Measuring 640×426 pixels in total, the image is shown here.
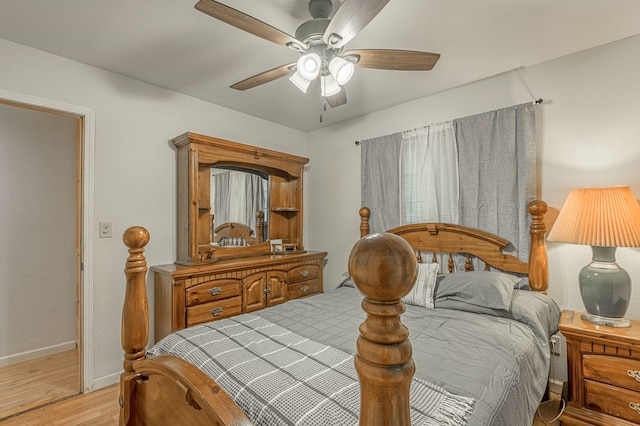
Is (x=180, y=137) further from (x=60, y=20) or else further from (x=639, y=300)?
(x=639, y=300)

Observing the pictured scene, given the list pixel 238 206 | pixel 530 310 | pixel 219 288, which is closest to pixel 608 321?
pixel 530 310

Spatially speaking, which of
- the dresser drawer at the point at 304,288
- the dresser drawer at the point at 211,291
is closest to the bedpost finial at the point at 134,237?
the dresser drawer at the point at 211,291

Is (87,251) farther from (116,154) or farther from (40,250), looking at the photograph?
(40,250)

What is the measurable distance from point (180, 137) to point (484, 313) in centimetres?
271

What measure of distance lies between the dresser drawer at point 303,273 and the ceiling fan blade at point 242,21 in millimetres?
2208

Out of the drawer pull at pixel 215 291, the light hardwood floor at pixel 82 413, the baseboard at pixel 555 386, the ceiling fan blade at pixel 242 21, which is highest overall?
the ceiling fan blade at pixel 242 21

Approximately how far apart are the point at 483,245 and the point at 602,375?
1.05 meters

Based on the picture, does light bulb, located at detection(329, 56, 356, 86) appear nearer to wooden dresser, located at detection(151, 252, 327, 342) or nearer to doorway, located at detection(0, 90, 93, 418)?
wooden dresser, located at detection(151, 252, 327, 342)

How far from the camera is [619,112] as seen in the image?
2018 millimetres

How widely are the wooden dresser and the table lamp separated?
2.27m

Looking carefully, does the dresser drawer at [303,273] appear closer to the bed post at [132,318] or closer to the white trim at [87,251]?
the white trim at [87,251]

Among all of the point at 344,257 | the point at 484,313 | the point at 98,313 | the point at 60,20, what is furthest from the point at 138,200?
the point at 484,313

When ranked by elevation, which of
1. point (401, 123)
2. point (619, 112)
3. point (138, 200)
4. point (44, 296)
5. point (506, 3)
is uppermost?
point (506, 3)

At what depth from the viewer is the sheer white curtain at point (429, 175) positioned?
2.73 m
